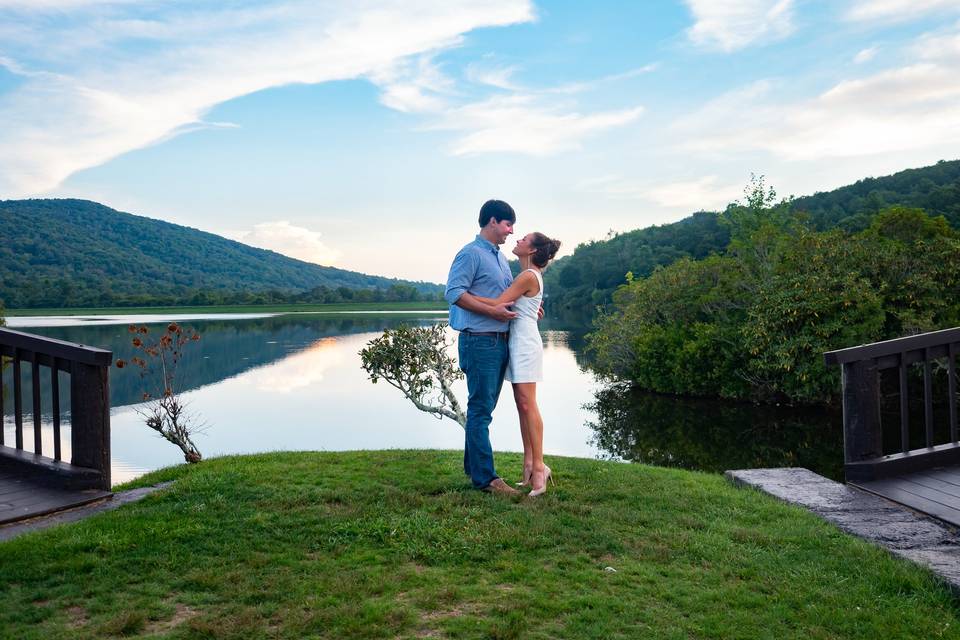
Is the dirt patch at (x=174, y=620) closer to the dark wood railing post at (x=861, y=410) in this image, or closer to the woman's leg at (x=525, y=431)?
the woman's leg at (x=525, y=431)

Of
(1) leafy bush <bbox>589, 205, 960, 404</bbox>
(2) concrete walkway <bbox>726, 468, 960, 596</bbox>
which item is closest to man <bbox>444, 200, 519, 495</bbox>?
(2) concrete walkway <bbox>726, 468, 960, 596</bbox>

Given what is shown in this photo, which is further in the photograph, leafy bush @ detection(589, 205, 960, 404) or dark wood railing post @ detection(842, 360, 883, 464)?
leafy bush @ detection(589, 205, 960, 404)

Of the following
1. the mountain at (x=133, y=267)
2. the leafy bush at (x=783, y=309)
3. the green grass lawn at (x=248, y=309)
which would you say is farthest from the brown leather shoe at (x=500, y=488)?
the mountain at (x=133, y=267)

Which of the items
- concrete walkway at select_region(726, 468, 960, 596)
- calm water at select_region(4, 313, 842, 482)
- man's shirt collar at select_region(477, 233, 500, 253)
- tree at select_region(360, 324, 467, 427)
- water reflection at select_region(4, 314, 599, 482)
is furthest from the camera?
water reflection at select_region(4, 314, 599, 482)

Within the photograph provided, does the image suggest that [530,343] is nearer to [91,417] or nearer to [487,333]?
[487,333]

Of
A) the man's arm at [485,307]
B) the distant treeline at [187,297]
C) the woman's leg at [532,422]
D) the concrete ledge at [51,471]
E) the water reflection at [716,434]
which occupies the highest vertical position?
the distant treeline at [187,297]

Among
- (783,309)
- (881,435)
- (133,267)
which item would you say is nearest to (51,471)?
(881,435)

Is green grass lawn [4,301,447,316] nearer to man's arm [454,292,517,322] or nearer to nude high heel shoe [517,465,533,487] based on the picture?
nude high heel shoe [517,465,533,487]

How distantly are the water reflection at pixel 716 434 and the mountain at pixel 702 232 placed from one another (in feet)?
30.8

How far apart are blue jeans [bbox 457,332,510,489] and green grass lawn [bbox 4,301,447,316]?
6146 cm

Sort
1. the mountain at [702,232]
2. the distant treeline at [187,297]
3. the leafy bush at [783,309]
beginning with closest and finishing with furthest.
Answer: the leafy bush at [783,309] → the mountain at [702,232] → the distant treeline at [187,297]

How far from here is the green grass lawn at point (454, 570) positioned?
288 cm

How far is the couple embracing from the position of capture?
4898mm

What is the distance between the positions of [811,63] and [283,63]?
18135mm
